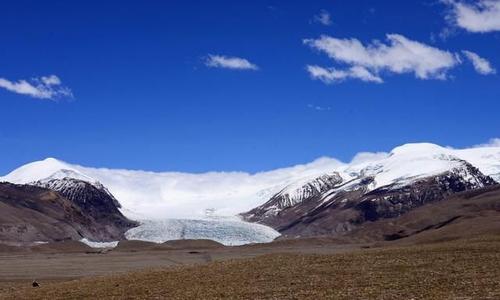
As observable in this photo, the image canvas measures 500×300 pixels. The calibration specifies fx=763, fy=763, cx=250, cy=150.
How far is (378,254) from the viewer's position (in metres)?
51.9

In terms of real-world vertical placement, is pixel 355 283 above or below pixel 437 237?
below

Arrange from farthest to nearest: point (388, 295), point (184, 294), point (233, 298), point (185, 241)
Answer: point (185, 241) < point (184, 294) < point (233, 298) < point (388, 295)

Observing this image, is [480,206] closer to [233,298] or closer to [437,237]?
[437,237]

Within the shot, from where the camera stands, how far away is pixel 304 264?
161 feet

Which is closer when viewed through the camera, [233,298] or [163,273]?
[233,298]

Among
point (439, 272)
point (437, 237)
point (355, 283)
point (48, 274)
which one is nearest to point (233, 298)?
point (355, 283)

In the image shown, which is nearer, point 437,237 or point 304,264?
point 304,264

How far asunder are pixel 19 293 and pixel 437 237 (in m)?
71.8

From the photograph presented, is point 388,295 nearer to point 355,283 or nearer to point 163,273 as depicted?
point 355,283

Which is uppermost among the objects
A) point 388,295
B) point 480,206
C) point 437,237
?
point 480,206

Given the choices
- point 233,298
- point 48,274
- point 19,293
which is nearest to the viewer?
point 233,298

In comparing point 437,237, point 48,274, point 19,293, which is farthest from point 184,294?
point 437,237

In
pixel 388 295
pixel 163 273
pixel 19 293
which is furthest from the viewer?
pixel 163 273

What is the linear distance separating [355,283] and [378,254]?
13117 millimetres
